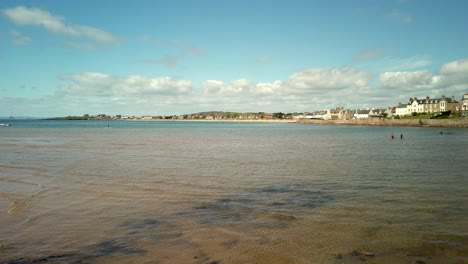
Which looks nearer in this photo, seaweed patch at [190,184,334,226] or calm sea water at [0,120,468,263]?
calm sea water at [0,120,468,263]

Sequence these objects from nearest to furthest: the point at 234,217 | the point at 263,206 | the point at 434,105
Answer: the point at 234,217 < the point at 263,206 < the point at 434,105

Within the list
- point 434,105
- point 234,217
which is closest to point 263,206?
point 234,217

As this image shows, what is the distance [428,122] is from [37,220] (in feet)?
380

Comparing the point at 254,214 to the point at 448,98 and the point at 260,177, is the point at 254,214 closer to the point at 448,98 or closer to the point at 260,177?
the point at 260,177

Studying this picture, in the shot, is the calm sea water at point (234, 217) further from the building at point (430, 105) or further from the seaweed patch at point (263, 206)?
the building at point (430, 105)

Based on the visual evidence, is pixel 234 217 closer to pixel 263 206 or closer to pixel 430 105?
pixel 263 206

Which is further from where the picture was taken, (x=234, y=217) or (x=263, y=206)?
(x=263, y=206)

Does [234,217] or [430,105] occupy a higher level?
[430,105]

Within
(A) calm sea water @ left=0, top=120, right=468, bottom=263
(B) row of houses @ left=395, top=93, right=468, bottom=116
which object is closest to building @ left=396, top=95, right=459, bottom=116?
(B) row of houses @ left=395, top=93, right=468, bottom=116

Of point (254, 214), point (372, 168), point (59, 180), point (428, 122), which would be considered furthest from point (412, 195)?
point (428, 122)

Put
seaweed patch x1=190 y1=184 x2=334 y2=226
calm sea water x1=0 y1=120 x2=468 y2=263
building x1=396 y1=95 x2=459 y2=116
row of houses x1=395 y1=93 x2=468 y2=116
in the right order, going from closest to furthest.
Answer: calm sea water x1=0 y1=120 x2=468 y2=263
seaweed patch x1=190 y1=184 x2=334 y2=226
row of houses x1=395 y1=93 x2=468 y2=116
building x1=396 y1=95 x2=459 y2=116

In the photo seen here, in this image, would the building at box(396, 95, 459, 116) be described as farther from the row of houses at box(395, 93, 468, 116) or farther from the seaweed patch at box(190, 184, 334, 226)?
the seaweed patch at box(190, 184, 334, 226)

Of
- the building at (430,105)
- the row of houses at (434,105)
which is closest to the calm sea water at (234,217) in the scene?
the row of houses at (434,105)

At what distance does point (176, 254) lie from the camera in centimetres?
713
